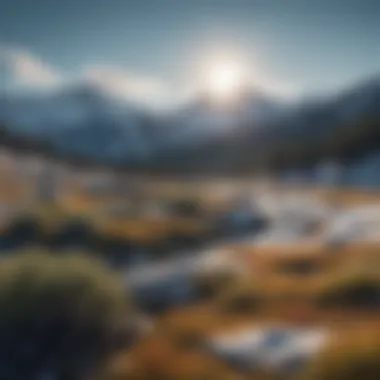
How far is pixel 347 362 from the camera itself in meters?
2.26

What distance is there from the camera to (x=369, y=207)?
2.47m

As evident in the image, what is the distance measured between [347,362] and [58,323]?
3.15 ft

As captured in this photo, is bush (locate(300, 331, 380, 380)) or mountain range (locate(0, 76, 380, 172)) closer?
bush (locate(300, 331, 380, 380))

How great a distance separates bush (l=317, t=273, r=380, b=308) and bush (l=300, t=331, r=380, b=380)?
127 millimetres

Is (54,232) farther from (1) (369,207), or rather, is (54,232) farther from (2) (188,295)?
(1) (369,207)

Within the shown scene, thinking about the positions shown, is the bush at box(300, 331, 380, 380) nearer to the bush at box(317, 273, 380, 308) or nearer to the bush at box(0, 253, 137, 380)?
the bush at box(317, 273, 380, 308)

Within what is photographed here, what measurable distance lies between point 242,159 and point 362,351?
784 millimetres

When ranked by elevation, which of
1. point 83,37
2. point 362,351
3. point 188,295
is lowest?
point 362,351

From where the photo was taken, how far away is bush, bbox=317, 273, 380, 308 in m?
2.36

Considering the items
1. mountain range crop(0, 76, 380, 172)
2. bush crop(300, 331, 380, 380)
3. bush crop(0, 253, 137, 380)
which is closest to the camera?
bush crop(300, 331, 380, 380)

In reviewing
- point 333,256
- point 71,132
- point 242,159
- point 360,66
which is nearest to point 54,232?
point 71,132

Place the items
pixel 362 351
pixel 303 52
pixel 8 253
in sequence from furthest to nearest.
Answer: pixel 303 52, pixel 8 253, pixel 362 351

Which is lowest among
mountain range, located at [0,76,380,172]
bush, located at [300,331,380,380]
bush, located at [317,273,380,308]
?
bush, located at [300,331,380,380]

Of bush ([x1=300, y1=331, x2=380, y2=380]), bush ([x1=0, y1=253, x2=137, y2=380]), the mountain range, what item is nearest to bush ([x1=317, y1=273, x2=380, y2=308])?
bush ([x1=300, y1=331, x2=380, y2=380])
